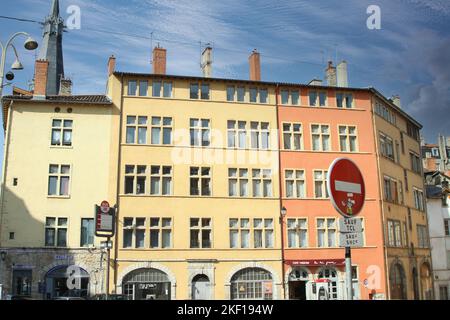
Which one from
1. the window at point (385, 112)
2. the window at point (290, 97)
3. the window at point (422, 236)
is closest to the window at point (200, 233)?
the window at point (290, 97)

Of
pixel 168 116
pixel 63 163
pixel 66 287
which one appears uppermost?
pixel 168 116

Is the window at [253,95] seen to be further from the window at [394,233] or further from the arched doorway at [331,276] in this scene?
the window at [394,233]

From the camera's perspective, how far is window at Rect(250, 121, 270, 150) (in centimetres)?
3456

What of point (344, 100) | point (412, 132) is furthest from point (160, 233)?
point (412, 132)

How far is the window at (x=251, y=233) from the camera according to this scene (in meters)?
32.5

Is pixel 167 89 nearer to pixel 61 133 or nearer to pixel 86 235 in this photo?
pixel 61 133

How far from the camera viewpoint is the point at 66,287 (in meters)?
29.8

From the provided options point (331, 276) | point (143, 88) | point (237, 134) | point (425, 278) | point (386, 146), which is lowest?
point (425, 278)

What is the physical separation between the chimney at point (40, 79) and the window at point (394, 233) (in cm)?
2464

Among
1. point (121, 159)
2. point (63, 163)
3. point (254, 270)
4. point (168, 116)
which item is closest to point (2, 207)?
point (63, 163)

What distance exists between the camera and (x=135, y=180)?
31781mm

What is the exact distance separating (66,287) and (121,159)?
8.07 m

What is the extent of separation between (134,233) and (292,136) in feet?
40.3
